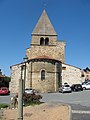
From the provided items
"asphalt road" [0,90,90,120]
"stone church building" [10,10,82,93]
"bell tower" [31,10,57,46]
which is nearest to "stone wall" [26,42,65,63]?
"stone church building" [10,10,82,93]

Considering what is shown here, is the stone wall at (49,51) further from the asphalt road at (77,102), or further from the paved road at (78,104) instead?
the paved road at (78,104)

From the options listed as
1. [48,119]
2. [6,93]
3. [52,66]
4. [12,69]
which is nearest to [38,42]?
[12,69]

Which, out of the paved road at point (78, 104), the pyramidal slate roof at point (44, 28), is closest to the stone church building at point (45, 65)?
the pyramidal slate roof at point (44, 28)

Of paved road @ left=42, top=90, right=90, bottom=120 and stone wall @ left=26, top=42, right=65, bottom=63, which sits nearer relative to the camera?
paved road @ left=42, top=90, right=90, bottom=120

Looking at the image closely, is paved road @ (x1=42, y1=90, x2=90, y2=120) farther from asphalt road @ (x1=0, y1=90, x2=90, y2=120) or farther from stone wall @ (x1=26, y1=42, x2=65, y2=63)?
stone wall @ (x1=26, y1=42, x2=65, y2=63)

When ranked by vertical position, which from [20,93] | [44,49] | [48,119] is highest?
[44,49]

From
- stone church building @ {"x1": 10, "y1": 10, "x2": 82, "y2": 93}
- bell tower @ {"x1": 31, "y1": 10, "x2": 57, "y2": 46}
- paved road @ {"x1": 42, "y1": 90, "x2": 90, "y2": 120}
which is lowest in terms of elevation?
paved road @ {"x1": 42, "y1": 90, "x2": 90, "y2": 120}

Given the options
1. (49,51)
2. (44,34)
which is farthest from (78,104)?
(44,34)

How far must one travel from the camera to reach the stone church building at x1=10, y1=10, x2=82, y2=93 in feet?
168

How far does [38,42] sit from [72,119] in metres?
53.5

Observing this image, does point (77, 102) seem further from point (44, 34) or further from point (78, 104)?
point (44, 34)

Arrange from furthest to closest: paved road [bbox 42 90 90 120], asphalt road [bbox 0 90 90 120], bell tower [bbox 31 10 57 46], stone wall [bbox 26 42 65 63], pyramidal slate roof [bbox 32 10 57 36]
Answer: pyramidal slate roof [bbox 32 10 57 36]
bell tower [bbox 31 10 57 46]
stone wall [bbox 26 42 65 63]
asphalt road [bbox 0 90 90 120]
paved road [bbox 42 90 90 120]

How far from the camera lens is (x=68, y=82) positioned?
6034 centimetres

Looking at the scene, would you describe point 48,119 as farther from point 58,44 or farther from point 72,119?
point 58,44
